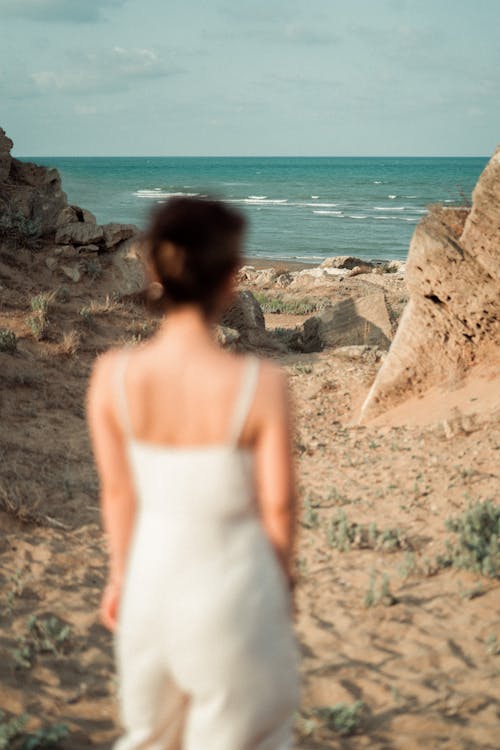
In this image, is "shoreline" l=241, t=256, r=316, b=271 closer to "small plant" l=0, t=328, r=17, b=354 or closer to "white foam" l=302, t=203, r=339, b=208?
"small plant" l=0, t=328, r=17, b=354

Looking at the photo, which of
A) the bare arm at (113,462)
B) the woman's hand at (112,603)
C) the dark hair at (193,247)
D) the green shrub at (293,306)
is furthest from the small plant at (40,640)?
the green shrub at (293,306)

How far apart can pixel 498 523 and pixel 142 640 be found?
3.78 metres

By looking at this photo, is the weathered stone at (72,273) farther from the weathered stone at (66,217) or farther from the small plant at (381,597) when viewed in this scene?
the small plant at (381,597)

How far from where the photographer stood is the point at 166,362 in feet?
6.36

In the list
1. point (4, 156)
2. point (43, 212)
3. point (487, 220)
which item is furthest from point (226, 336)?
point (4, 156)

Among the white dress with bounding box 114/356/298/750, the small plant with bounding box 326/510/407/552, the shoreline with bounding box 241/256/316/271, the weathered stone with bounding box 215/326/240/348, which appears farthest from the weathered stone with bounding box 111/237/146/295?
the shoreline with bounding box 241/256/316/271

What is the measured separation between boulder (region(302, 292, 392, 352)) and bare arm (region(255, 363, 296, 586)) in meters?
10.7

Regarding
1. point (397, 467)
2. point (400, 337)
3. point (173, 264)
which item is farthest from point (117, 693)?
point (400, 337)

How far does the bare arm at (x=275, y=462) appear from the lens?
1875 mm

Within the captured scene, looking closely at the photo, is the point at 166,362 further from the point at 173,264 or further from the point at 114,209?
the point at 114,209

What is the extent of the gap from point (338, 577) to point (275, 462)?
3.34 meters

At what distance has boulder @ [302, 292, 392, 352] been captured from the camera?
501 inches

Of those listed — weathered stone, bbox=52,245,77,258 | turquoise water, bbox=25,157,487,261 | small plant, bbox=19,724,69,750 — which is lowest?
small plant, bbox=19,724,69,750

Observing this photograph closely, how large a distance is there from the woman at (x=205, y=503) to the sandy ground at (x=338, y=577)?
5.26 feet
